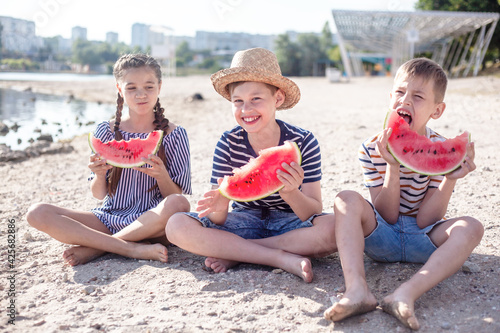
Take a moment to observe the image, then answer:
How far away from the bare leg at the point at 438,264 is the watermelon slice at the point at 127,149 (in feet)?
6.65

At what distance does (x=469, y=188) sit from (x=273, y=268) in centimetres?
265

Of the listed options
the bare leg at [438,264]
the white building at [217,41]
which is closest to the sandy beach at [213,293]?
the bare leg at [438,264]

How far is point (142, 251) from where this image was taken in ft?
10.7

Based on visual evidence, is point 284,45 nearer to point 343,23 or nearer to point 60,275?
point 343,23

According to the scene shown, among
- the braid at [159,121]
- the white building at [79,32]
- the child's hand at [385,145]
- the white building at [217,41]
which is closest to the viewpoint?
the child's hand at [385,145]

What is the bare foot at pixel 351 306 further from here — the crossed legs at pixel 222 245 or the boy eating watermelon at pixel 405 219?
the crossed legs at pixel 222 245

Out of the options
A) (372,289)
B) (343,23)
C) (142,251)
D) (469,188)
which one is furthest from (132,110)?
(343,23)

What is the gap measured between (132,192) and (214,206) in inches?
43.5

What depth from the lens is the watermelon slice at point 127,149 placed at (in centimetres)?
339

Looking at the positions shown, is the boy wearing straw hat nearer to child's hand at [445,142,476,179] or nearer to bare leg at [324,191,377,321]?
bare leg at [324,191,377,321]

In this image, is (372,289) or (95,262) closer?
(372,289)

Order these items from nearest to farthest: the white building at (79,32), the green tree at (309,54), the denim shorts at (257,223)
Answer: the denim shorts at (257,223) → the white building at (79,32) → the green tree at (309,54)

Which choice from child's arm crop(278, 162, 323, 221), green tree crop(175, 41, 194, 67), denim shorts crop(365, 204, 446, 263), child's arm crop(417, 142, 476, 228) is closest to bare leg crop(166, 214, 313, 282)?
child's arm crop(278, 162, 323, 221)

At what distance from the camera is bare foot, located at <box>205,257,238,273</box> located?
298 cm
